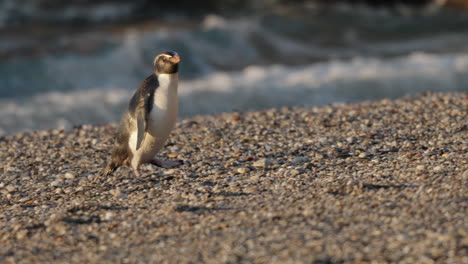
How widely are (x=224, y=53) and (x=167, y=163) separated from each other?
433 inches

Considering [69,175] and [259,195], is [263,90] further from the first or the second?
[259,195]

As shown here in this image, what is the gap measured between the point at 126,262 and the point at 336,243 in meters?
1.23

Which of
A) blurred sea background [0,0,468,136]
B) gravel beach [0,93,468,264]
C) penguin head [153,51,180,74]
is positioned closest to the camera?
gravel beach [0,93,468,264]

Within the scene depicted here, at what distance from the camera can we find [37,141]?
789 cm

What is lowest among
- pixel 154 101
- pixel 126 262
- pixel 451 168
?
pixel 126 262

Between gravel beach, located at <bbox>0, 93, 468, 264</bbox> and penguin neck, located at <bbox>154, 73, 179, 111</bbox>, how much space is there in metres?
0.67

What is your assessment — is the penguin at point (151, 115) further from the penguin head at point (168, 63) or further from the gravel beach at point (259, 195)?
the gravel beach at point (259, 195)

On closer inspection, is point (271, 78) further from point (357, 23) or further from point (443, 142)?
point (357, 23)

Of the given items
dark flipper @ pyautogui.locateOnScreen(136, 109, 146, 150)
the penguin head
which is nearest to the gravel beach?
dark flipper @ pyautogui.locateOnScreen(136, 109, 146, 150)

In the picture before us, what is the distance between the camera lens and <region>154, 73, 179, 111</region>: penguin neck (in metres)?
5.55

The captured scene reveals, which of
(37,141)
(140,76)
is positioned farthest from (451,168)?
(140,76)

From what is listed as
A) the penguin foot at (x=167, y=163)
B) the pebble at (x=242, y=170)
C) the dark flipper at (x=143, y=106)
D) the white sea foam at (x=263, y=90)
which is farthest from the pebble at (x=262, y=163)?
the white sea foam at (x=263, y=90)

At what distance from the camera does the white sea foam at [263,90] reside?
10.4 meters

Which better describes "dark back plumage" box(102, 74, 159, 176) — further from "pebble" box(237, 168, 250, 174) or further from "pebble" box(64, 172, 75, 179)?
"pebble" box(237, 168, 250, 174)
